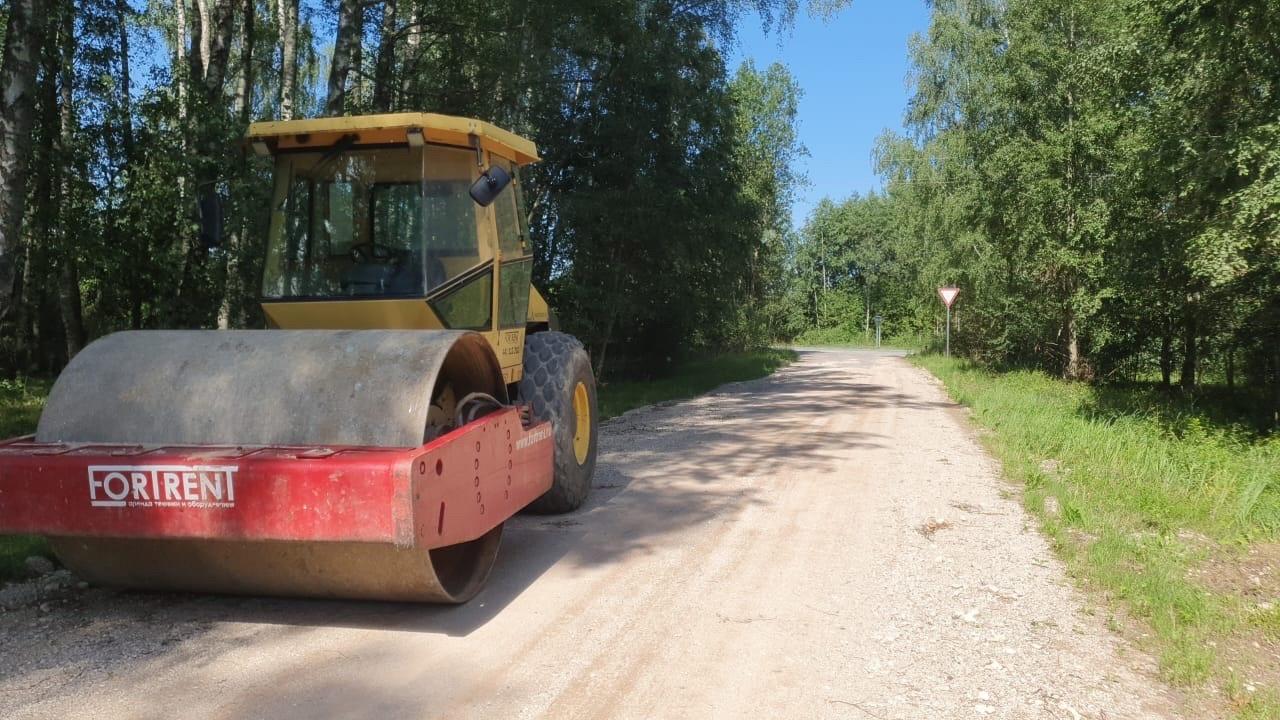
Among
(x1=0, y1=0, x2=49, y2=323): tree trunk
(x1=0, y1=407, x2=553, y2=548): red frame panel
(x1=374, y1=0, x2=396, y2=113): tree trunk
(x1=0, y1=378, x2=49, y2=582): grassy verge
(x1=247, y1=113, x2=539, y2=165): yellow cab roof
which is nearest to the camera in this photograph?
(x1=0, y1=407, x2=553, y2=548): red frame panel

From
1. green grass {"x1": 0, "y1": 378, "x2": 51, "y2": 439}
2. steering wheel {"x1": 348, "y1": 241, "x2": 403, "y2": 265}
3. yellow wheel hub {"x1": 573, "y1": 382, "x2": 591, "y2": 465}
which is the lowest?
green grass {"x1": 0, "y1": 378, "x2": 51, "y2": 439}

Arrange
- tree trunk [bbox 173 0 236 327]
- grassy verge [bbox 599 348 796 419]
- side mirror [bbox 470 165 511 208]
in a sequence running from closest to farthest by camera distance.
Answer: side mirror [bbox 470 165 511 208]
tree trunk [bbox 173 0 236 327]
grassy verge [bbox 599 348 796 419]

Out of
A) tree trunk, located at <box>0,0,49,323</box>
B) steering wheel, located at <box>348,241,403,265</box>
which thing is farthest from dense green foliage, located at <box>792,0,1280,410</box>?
tree trunk, located at <box>0,0,49,323</box>

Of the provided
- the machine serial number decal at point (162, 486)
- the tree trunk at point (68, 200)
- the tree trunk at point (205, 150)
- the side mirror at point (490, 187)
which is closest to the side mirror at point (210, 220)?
the side mirror at point (490, 187)

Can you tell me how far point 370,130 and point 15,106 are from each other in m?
6.12

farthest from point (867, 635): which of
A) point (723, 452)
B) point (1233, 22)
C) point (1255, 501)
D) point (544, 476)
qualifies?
point (1233, 22)

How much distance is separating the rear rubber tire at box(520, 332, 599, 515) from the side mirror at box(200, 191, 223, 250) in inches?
91.1

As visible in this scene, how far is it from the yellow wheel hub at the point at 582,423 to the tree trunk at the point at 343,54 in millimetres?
8108

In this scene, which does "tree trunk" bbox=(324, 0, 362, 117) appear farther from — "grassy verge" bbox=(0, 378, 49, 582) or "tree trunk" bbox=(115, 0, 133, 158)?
"grassy verge" bbox=(0, 378, 49, 582)

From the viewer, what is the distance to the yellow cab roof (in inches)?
223

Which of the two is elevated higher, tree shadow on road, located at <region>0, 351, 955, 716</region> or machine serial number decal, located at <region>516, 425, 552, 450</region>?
machine serial number decal, located at <region>516, 425, 552, 450</region>

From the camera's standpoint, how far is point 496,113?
17.7 metres

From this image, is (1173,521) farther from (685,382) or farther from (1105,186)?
(685,382)

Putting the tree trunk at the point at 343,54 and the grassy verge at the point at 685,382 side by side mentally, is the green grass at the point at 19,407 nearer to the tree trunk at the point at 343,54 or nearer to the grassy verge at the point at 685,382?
the tree trunk at the point at 343,54
